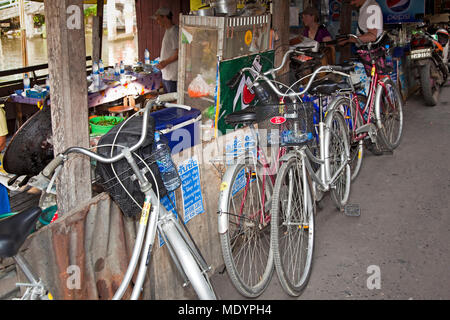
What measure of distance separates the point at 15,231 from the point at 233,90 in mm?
2978

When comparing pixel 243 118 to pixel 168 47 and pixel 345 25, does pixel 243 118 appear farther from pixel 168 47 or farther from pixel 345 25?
pixel 345 25

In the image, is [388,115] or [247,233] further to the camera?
[388,115]

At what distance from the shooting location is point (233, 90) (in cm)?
504

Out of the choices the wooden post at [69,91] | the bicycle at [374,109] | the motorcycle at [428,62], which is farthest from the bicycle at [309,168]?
the motorcycle at [428,62]

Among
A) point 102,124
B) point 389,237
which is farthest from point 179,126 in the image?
point 389,237

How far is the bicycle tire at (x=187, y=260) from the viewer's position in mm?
3070

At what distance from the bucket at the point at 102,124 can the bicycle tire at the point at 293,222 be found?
6.73ft

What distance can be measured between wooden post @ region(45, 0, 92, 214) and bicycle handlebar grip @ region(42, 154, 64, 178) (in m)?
0.72

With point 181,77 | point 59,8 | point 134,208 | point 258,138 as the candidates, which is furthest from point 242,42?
point 134,208

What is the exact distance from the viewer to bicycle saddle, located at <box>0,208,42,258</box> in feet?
7.83

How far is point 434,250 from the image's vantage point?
15.1 feet

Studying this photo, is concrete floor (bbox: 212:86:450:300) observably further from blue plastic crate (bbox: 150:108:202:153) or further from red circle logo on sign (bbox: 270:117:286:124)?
red circle logo on sign (bbox: 270:117:286:124)

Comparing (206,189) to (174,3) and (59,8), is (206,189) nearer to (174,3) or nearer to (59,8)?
(59,8)

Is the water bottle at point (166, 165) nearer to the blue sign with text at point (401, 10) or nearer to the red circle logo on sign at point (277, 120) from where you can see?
the red circle logo on sign at point (277, 120)
